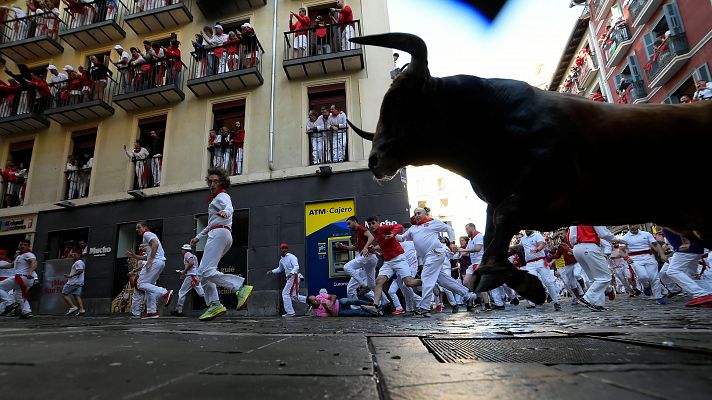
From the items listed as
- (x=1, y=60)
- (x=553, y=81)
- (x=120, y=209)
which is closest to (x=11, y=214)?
(x=120, y=209)

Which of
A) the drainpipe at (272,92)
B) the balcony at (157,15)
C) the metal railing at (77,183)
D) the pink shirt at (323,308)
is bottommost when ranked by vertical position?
the pink shirt at (323,308)

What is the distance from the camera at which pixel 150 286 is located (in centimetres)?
869

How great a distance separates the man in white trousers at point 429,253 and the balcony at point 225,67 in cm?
890

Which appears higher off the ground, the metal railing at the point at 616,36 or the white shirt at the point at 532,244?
the metal railing at the point at 616,36

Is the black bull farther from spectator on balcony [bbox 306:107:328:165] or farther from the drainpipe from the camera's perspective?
the drainpipe

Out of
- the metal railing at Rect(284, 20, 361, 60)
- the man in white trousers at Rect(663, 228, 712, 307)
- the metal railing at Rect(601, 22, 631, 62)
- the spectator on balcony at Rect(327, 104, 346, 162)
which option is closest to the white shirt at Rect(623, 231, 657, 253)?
the man in white trousers at Rect(663, 228, 712, 307)

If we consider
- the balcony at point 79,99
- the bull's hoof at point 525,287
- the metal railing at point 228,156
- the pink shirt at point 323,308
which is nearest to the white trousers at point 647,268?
the pink shirt at point 323,308

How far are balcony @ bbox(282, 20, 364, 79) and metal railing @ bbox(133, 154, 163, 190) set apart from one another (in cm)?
595

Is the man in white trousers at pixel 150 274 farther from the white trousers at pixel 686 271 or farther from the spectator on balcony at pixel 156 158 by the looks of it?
the white trousers at pixel 686 271

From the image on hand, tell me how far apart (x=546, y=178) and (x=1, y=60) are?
2438 cm

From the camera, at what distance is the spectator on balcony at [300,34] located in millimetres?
13828

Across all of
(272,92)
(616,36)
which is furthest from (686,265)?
(616,36)

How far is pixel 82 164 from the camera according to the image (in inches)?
614

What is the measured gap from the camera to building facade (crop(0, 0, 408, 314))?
12.6 m
